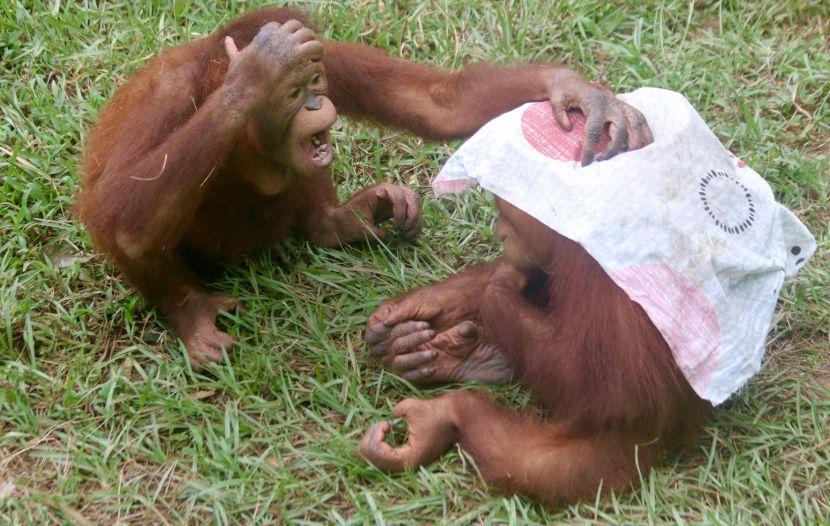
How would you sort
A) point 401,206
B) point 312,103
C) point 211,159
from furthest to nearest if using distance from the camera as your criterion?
point 401,206 < point 312,103 < point 211,159

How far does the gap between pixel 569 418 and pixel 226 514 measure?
41.3 inches

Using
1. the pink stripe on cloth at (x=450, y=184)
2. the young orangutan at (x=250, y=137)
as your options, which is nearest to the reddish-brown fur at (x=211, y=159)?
the young orangutan at (x=250, y=137)

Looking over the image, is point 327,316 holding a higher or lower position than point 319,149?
lower

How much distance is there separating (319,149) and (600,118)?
0.90m

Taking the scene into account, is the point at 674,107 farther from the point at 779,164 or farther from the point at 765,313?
the point at 779,164

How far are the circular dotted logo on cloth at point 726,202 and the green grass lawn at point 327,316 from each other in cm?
66

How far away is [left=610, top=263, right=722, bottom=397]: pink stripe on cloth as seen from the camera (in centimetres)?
272

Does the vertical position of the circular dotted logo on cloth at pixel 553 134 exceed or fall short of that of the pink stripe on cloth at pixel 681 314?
it exceeds it

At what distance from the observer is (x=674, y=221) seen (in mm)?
2773

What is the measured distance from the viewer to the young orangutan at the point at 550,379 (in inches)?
113

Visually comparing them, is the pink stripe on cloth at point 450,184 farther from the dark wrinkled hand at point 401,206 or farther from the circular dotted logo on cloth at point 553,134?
the dark wrinkled hand at point 401,206

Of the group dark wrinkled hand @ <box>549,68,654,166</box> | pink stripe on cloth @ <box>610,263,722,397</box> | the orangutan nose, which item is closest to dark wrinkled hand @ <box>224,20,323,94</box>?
the orangutan nose

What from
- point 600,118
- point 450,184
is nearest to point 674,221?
point 600,118

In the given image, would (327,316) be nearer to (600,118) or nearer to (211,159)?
(211,159)
